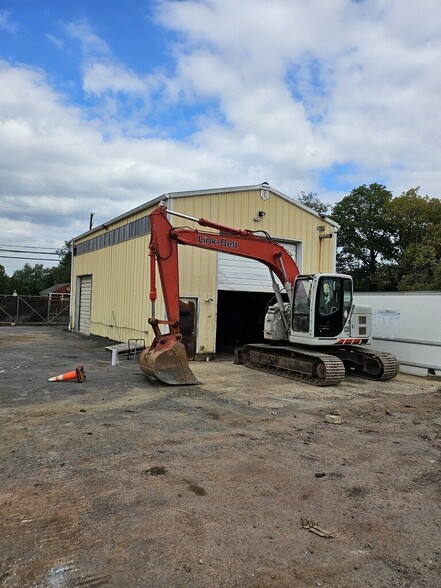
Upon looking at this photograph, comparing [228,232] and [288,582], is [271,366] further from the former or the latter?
[288,582]

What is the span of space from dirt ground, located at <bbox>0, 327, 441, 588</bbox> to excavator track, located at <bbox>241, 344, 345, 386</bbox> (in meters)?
1.85

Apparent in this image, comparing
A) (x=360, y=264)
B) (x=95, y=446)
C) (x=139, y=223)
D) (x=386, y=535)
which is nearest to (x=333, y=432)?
(x=386, y=535)

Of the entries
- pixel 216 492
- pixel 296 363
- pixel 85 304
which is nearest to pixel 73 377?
pixel 296 363

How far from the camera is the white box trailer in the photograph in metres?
12.2

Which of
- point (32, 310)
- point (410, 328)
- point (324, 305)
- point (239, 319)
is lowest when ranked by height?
point (32, 310)

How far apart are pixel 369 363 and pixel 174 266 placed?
224 inches

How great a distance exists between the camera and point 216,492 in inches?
173

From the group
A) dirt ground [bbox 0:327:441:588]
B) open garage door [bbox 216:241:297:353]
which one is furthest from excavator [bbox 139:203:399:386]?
open garage door [bbox 216:241:297:353]

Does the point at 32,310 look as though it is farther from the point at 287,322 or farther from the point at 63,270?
the point at 63,270

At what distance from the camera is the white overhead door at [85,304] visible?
23016mm

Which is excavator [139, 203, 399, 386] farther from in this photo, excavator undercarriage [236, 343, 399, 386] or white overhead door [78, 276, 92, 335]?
white overhead door [78, 276, 92, 335]

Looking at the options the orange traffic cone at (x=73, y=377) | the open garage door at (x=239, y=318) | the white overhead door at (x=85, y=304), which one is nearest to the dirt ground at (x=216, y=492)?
the orange traffic cone at (x=73, y=377)

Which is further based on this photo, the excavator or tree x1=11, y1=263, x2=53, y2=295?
tree x1=11, y1=263, x2=53, y2=295

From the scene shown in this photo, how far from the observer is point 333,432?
259 inches
